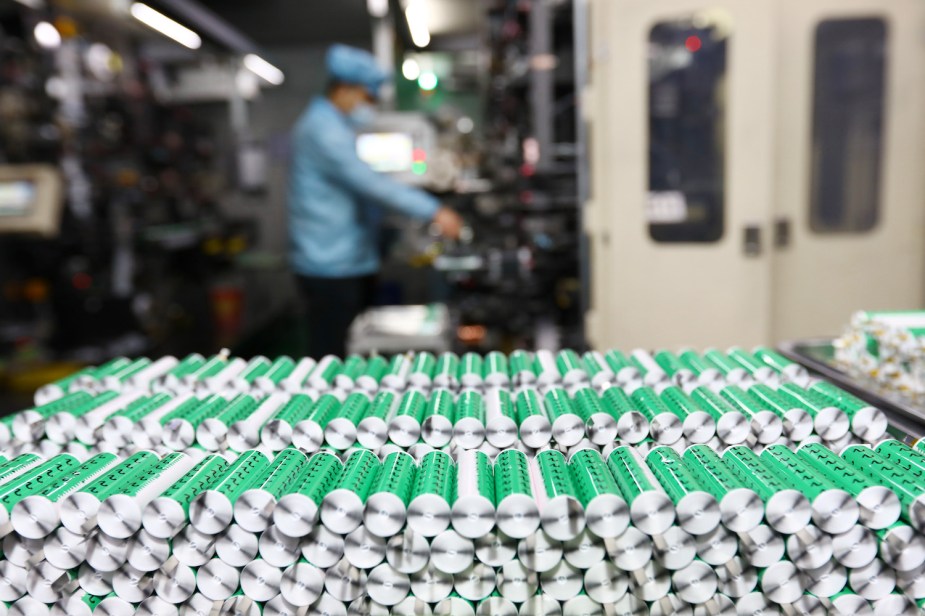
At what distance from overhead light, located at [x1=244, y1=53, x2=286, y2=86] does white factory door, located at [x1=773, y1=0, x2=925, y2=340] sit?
5.69 m

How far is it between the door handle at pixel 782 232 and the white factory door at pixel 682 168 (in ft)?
0.64

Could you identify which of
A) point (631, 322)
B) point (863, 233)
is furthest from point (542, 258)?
point (863, 233)

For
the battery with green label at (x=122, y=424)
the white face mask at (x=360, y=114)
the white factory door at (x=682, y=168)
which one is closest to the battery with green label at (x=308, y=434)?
the battery with green label at (x=122, y=424)

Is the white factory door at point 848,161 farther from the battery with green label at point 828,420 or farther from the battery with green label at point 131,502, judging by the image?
the battery with green label at point 131,502

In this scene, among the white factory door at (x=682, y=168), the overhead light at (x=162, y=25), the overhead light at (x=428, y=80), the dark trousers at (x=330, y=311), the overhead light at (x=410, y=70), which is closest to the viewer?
the white factory door at (x=682, y=168)

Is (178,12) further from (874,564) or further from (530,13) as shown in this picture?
(874,564)

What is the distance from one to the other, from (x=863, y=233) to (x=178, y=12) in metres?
3.75

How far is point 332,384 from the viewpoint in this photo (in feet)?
5.55

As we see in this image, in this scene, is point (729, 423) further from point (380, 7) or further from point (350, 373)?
point (380, 7)

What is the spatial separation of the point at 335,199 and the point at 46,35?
3.05 m

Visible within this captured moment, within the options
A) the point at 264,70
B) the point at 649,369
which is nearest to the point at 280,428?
the point at 649,369

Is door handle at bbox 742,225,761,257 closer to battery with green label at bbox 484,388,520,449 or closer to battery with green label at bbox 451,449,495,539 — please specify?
battery with green label at bbox 484,388,520,449

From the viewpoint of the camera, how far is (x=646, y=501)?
40.2 inches

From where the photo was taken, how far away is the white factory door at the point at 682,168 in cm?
322
